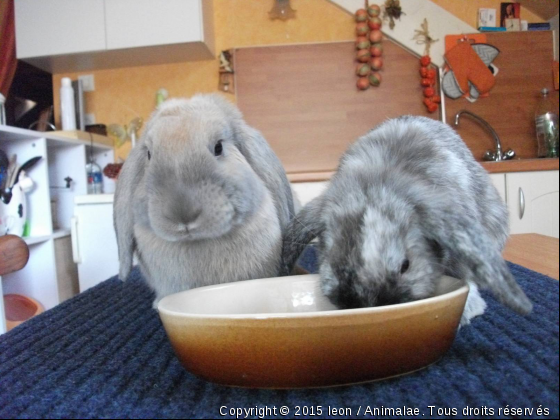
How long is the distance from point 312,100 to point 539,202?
1200 millimetres

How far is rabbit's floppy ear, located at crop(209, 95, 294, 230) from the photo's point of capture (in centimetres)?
82

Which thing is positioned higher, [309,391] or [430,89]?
[430,89]

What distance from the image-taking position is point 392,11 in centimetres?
65

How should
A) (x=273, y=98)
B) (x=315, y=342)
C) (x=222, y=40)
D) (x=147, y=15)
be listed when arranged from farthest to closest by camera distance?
(x=273, y=98), (x=222, y=40), (x=147, y=15), (x=315, y=342)

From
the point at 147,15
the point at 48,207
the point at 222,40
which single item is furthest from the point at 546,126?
the point at 48,207

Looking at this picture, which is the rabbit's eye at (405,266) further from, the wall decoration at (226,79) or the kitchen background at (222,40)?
the wall decoration at (226,79)

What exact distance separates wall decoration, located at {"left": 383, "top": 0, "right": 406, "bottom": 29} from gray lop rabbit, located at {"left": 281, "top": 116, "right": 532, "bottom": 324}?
0.21 m

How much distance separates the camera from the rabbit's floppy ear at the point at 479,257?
0.41m

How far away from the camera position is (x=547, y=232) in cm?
36

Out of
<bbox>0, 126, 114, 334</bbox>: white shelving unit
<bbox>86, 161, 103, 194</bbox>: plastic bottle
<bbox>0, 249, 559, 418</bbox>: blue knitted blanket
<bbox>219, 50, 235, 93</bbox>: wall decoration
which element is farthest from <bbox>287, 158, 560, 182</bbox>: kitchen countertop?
<bbox>86, 161, 103, 194</bbox>: plastic bottle

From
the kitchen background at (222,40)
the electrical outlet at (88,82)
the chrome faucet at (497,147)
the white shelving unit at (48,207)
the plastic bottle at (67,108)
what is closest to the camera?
the chrome faucet at (497,147)

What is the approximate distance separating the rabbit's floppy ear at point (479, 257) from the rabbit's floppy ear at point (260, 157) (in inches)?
12.9

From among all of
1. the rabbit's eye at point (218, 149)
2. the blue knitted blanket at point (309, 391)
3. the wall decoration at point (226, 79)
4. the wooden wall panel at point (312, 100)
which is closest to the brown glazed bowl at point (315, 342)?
the blue knitted blanket at point (309, 391)

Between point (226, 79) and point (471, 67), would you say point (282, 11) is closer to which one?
point (471, 67)
